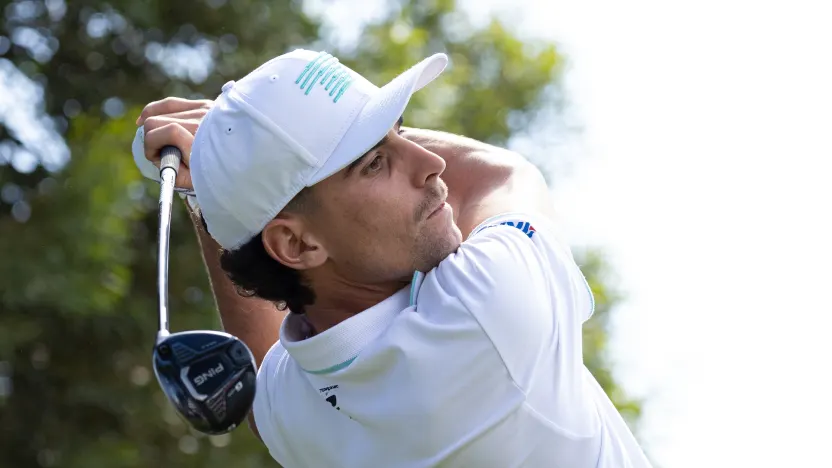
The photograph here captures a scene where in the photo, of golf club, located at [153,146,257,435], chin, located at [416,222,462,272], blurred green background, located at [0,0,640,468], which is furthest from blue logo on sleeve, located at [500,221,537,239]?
blurred green background, located at [0,0,640,468]

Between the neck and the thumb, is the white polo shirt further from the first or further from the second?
the thumb

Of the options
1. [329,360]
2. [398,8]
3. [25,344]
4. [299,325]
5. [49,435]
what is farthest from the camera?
[398,8]

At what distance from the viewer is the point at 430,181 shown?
8.71 ft

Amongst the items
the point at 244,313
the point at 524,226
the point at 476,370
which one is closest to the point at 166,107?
the point at 244,313

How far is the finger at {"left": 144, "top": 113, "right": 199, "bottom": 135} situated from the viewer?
9.61ft

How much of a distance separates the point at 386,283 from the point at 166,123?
26.1 inches

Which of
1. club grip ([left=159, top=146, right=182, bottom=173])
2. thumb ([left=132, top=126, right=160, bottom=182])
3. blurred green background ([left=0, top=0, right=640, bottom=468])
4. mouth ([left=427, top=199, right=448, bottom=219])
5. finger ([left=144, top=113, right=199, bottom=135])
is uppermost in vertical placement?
mouth ([left=427, top=199, right=448, bottom=219])

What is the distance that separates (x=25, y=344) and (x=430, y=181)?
5240 millimetres

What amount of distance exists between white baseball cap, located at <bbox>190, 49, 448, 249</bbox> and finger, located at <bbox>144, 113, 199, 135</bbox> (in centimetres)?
23

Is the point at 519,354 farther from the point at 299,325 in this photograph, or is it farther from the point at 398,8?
the point at 398,8

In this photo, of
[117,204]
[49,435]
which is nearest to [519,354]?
[117,204]

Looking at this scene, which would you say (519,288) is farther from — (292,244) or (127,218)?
(127,218)

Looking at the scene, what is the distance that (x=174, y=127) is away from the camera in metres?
2.90

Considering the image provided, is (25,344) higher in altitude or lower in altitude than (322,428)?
lower
